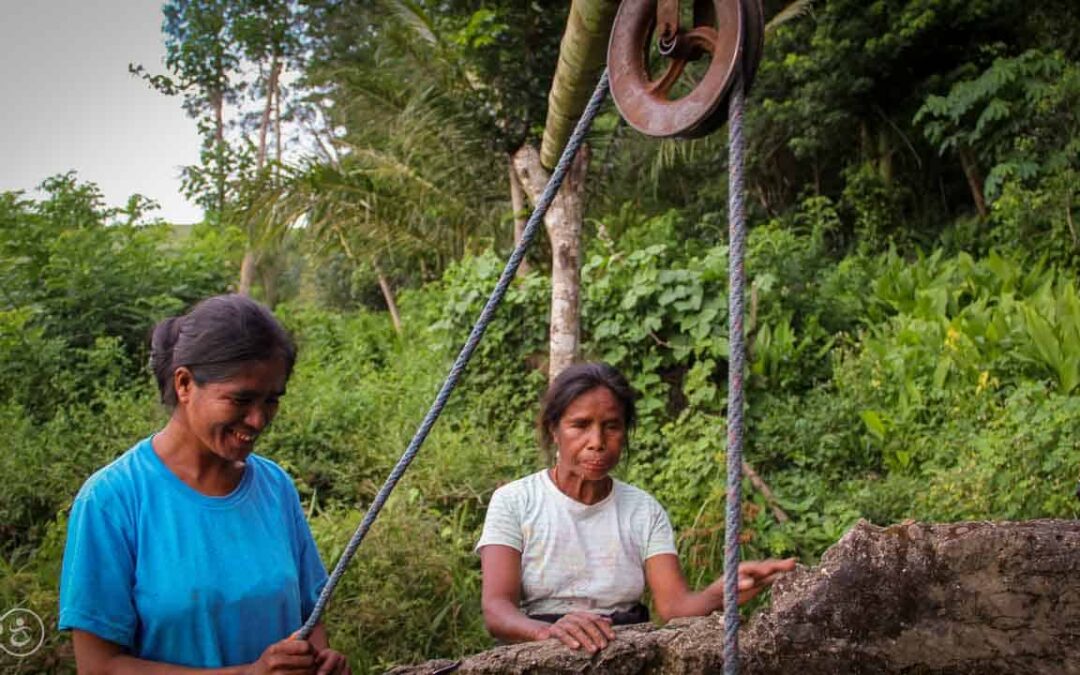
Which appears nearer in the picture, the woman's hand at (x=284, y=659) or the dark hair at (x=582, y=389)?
the woman's hand at (x=284, y=659)

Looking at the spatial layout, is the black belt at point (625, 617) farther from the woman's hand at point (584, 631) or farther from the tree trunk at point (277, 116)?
the tree trunk at point (277, 116)

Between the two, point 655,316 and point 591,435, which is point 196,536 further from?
point 655,316

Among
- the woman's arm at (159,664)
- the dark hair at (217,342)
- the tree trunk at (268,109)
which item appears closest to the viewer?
the woman's arm at (159,664)

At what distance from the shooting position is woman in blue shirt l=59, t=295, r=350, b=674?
143 centimetres

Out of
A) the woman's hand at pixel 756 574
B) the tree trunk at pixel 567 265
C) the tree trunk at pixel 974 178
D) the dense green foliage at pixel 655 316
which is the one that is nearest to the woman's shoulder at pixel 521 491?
the woman's hand at pixel 756 574

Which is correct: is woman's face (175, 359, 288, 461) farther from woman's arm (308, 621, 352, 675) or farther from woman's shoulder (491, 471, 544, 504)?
woman's shoulder (491, 471, 544, 504)

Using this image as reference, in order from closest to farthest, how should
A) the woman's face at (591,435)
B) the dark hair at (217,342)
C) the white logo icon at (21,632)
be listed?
the dark hair at (217,342), the woman's face at (591,435), the white logo icon at (21,632)

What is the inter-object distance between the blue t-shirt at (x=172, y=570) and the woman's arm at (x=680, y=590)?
0.89 metres

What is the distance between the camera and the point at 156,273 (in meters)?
8.08

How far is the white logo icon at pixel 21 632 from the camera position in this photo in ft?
11.0

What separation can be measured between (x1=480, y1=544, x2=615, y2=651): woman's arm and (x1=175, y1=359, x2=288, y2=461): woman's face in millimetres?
718

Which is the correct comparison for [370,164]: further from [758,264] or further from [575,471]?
[575,471]

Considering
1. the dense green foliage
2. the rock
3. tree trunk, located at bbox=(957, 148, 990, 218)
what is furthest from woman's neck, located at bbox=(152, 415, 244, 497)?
tree trunk, located at bbox=(957, 148, 990, 218)

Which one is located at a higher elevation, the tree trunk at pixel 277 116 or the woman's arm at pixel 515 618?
the tree trunk at pixel 277 116
